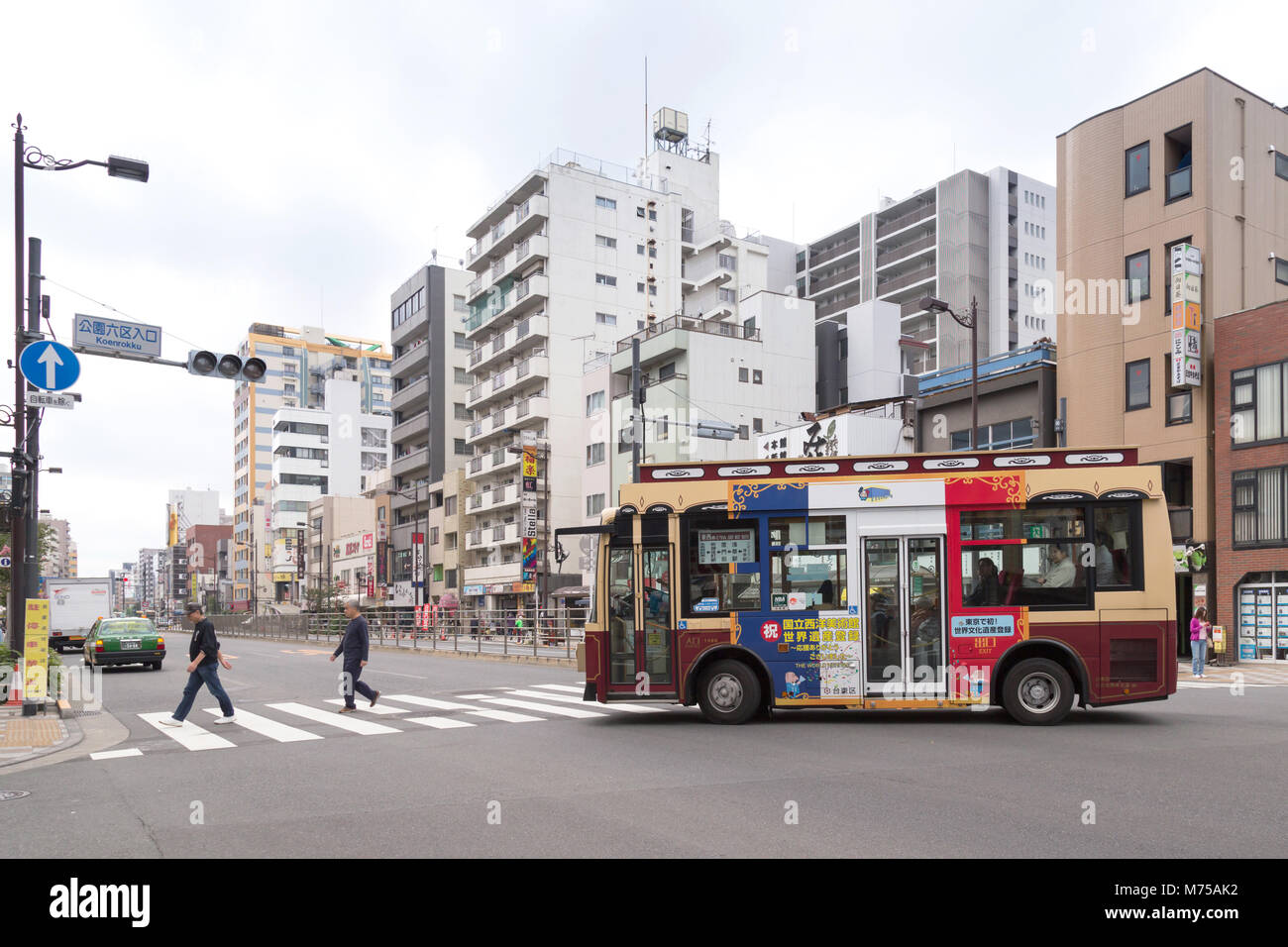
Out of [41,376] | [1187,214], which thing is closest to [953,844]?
[41,376]

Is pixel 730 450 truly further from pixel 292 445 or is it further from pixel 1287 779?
pixel 292 445

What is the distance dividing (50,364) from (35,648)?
415cm

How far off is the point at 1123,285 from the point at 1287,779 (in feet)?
92.0

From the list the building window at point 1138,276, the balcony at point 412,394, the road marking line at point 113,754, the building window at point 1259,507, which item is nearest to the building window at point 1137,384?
the building window at point 1138,276

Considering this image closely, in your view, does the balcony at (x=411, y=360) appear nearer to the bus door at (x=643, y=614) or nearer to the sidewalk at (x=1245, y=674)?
the sidewalk at (x=1245, y=674)

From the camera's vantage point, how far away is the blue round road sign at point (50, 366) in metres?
13.6

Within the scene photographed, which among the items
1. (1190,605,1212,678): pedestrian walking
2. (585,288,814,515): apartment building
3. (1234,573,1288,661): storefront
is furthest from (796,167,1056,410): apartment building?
(1190,605,1212,678): pedestrian walking

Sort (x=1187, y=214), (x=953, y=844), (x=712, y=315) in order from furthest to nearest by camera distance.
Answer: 1. (x=712, y=315)
2. (x=1187, y=214)
3. (x=953, y=844)

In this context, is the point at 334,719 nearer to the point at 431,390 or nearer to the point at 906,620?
the point at 906,620

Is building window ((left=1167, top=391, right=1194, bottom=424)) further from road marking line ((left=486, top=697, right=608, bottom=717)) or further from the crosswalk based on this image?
road marking line ((left=486, top=697, right=608, bottom=717))

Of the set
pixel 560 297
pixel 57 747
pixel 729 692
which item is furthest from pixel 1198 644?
pixel 560 297

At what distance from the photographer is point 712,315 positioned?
70.3 m

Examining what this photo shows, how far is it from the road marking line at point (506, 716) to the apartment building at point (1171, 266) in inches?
950

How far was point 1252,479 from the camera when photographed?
29594mm
